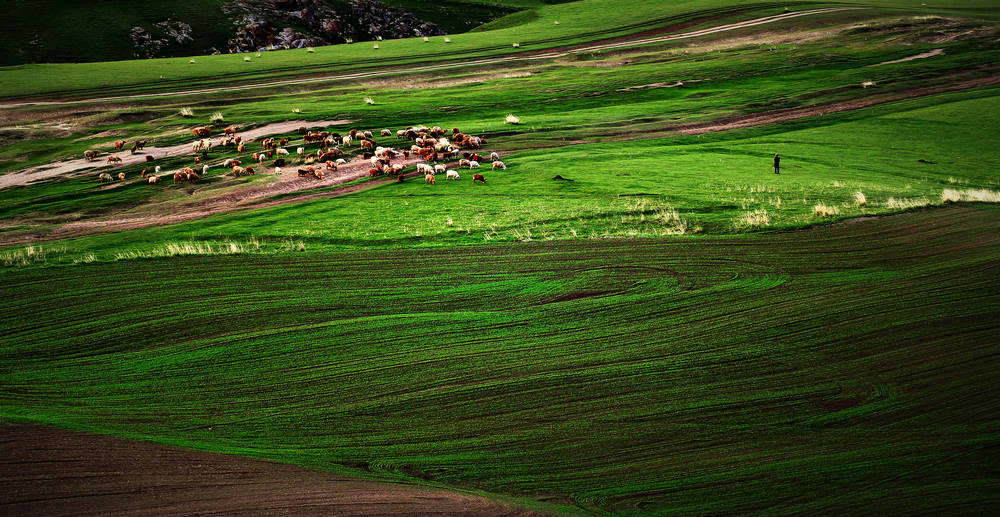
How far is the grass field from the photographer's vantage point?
11781 millimetres

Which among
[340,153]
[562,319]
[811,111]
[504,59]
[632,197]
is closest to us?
[562,319]

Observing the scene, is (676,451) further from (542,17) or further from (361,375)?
(542,17)

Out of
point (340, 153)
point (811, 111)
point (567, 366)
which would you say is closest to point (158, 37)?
point (340, 153)

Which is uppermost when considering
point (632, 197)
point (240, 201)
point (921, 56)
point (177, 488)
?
point (921, 56)

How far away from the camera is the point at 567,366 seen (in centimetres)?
1460

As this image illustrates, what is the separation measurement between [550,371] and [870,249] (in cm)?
1254

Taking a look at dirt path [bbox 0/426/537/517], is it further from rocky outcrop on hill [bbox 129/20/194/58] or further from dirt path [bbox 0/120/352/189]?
rocky outcrop on hill [bbox 129/20/194/58]

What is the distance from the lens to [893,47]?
191 ft

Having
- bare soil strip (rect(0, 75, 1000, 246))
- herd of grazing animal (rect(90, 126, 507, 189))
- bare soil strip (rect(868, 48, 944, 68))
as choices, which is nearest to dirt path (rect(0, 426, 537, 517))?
bare soil strip (rect(0, 75, 1000, 246))

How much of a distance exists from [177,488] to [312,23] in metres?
83.9

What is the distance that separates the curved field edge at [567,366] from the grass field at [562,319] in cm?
7

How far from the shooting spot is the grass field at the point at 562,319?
38.7ft

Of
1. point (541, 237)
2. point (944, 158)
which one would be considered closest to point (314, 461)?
point (541, 237)

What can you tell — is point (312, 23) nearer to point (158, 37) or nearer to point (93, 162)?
point (158, 37)
